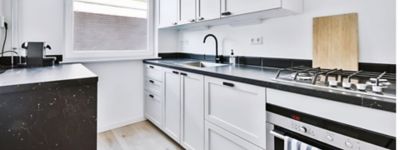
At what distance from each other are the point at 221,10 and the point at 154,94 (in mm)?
1366

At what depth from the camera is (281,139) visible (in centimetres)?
124

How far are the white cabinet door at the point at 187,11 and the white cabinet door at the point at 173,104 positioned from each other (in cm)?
63

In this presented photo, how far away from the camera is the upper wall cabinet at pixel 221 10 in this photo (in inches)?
65.2

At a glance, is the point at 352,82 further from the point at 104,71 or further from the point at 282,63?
the point at 104,71

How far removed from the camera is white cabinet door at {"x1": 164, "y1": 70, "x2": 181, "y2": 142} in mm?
2250

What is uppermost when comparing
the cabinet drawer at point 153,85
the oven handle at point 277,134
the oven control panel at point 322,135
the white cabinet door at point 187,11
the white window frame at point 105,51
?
the white cabinet door at point 187,11

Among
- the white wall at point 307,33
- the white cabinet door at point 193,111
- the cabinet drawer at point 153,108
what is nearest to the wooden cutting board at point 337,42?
the white wall at point 307,33

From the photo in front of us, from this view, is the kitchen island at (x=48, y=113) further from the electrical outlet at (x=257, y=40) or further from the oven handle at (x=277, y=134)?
the electrical outlet at (x=257, y=40)

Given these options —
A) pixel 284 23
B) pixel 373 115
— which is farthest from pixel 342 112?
pixel 284 23

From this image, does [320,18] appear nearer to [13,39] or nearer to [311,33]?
[311,33]

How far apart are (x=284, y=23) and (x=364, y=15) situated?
589mm

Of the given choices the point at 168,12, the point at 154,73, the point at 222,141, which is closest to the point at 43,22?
the point at 154,73

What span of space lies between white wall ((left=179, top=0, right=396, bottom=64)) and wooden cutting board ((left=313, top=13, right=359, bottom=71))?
0.17 feet

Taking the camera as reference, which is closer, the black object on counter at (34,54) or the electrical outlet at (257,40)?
the black object on counter at (34,54)
